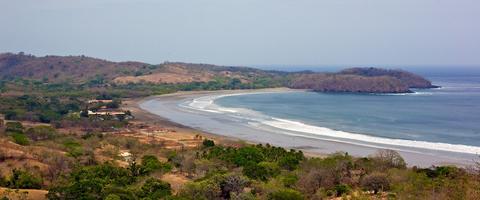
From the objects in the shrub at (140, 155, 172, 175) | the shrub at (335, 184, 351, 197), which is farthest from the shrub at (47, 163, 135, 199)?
the shrub at (335, 184, 351, 197)

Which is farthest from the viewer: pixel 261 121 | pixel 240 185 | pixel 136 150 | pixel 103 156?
pixel 261 121

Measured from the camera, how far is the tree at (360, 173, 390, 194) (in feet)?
111

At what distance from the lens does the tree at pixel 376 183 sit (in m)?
33.8

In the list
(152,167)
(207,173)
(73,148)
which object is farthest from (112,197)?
(73,148)

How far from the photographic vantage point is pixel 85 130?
7488 cm

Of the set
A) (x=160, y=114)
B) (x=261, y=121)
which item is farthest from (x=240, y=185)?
(x=160, y=114)

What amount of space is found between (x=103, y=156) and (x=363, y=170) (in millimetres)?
24964

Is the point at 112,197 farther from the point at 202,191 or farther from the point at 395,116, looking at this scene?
the point at 395,116

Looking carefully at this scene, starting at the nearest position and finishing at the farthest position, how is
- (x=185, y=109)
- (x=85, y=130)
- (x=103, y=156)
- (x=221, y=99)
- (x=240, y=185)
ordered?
1. (x=240, y=185)
2. (x=103, y=156)
3. (x=85, y=130)
4. (x=185, y=109)
5. (x=221, y=99)

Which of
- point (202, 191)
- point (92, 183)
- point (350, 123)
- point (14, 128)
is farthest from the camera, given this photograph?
point (350, 123)

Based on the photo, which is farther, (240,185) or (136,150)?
(136,150)

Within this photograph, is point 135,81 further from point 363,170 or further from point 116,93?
point 363,170

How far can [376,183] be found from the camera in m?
33.9

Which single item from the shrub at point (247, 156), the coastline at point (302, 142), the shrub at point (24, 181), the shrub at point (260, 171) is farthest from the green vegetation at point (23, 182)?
the coastline at point (302, 142)
